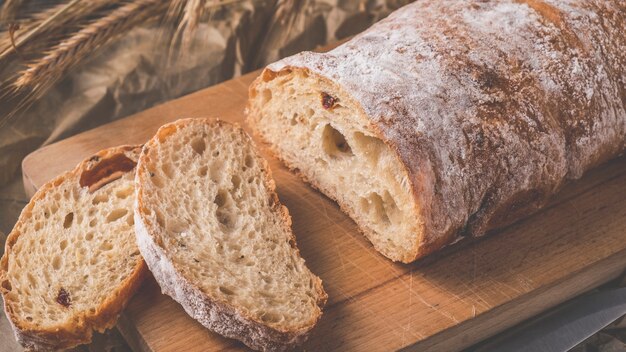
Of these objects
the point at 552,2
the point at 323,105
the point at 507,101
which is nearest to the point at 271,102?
the point at 323,105

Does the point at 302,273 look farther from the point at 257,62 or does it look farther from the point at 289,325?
the point at 257,62

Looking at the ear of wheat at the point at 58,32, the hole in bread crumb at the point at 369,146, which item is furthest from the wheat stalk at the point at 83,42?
the hole in bread crumb at the point at 369,146

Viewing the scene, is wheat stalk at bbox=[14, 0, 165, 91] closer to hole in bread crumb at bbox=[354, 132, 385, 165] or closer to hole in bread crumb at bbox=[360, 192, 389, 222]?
hole in bread crumb at bbox=[354, 132, 385, 165]

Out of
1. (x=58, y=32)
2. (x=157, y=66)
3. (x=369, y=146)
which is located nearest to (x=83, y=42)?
(x=58, y=32)

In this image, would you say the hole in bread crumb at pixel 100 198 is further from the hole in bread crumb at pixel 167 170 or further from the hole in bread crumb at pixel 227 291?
Result: the hole in bread crumb at pixel 227 291

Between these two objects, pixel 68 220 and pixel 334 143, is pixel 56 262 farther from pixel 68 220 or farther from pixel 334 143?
pixel 334 143
